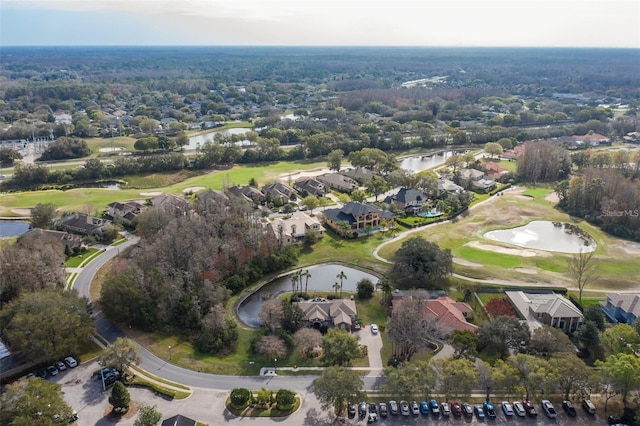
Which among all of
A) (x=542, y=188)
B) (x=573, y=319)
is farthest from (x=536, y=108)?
(x=573, y=319)

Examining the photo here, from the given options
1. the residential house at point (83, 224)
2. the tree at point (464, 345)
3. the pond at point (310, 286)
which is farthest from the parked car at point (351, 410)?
the residential house at point (83, 224)

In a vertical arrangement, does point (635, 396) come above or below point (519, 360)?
below

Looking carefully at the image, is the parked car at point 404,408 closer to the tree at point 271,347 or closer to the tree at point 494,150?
the tree at point 271,347

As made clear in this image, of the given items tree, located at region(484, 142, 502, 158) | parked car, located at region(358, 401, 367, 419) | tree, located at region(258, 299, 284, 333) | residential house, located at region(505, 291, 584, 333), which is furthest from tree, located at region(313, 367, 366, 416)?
tree, located at region(484, 142, 502, 158)

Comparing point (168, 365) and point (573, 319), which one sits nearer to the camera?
point (168, 365)

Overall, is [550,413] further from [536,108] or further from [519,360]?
[536,108]

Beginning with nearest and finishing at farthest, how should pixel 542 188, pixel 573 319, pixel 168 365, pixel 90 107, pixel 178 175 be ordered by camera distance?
pixel 168 365
pixel 573 319
pixel 542 188
pixel 178 175
pixel 90 107
